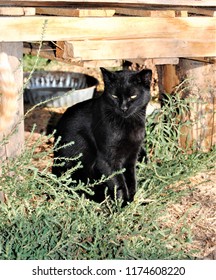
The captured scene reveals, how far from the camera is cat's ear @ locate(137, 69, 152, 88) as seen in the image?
466 centimetres

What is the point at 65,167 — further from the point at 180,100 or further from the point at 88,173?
the point at 180,100

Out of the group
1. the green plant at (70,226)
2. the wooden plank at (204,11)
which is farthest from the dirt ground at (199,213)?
the wooden plank at (204,11)

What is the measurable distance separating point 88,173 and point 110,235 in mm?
1054

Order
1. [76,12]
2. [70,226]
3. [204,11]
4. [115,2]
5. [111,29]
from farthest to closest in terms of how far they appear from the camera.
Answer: [204,11]
[111,29]
[76,12]
[115,2]
[70,226]

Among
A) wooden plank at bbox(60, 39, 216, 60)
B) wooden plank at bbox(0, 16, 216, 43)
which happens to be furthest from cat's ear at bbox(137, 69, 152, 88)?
wooden plank at bbox(0, 16, 216, 43)

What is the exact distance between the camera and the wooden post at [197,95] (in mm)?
5473

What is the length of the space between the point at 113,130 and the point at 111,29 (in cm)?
77

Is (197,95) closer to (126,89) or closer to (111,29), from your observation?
(126,89)

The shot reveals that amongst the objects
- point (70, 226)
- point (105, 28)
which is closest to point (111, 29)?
point (105, 28)

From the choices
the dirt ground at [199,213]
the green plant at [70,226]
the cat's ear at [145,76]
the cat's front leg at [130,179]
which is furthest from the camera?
the cat's front leg at [130,179]

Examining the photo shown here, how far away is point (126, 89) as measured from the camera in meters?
4.72

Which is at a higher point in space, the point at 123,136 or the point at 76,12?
the point at 76,12

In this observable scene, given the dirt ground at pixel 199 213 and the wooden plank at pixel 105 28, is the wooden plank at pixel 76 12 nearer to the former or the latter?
the wooden plank at pixel 105 28
